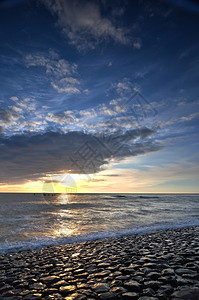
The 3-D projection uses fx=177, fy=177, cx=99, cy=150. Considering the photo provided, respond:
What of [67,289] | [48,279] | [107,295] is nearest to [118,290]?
[107,295]

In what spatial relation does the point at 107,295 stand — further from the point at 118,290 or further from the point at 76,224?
the point at 76,224

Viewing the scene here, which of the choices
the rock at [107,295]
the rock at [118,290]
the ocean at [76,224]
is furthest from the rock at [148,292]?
the ocean at [76,224]

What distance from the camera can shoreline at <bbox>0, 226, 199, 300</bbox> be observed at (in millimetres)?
4652

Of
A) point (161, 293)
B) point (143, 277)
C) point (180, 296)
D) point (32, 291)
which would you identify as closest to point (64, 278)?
point (32, 291)

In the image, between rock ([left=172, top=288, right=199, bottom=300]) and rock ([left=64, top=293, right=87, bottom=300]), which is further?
rock ([left=64, top=293, right=87, bottom=300])

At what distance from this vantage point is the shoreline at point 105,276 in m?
4.65

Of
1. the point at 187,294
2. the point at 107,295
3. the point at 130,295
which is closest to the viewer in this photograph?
the point at 187,294

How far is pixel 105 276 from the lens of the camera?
583cm

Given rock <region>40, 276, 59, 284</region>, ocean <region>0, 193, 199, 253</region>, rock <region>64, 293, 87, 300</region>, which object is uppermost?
rock <region>64, 293, 87, 300</region>

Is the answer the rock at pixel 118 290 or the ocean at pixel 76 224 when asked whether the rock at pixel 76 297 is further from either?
the ocean at pixel 76 224

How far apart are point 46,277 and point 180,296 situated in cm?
430

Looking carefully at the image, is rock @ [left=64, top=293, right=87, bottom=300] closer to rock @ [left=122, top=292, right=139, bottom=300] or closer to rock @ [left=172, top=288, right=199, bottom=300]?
rock @ [left=122, top=292, right=139, bottom=300]

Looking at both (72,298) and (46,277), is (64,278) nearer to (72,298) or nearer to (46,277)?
(46,277)

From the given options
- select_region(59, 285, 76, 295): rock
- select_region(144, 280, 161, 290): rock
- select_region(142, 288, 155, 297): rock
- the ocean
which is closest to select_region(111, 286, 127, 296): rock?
select_region(142, 288, 155, 297): rock
